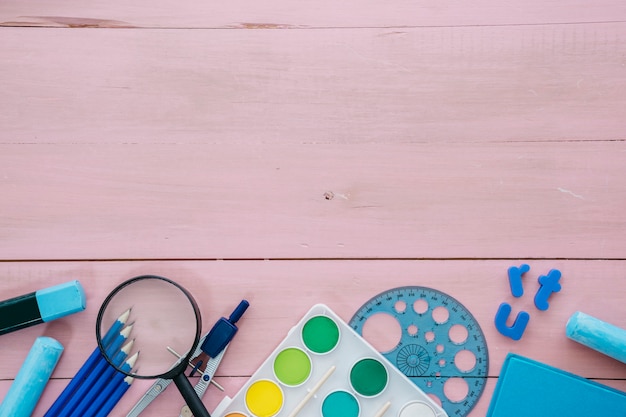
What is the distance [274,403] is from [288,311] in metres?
0.12

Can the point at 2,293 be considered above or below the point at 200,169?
below

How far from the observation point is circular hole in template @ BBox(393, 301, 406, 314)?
0.85 m

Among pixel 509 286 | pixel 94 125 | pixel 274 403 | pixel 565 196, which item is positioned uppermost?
pixel 94 125

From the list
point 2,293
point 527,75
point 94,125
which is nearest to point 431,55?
point 527,75

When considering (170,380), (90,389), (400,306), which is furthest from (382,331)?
(90,389)

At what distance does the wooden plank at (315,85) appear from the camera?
0.86 metres

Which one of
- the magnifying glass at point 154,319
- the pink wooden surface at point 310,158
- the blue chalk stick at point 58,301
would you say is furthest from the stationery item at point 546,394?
the blue chalk stick at point 58,301

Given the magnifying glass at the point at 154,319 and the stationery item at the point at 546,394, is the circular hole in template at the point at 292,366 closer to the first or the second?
the magnifying glass at the point at 154,319

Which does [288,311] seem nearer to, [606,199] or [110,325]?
[110,325]

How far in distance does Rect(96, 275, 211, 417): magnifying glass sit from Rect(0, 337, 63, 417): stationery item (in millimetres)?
80

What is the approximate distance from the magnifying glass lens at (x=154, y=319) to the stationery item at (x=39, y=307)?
5cm

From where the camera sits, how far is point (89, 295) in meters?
0.85

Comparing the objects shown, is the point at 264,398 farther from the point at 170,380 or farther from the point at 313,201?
the point at 313,201

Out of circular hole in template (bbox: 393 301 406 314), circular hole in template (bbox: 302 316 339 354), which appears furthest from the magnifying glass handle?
circular hole in template (bbox: 393 301 406 314)
